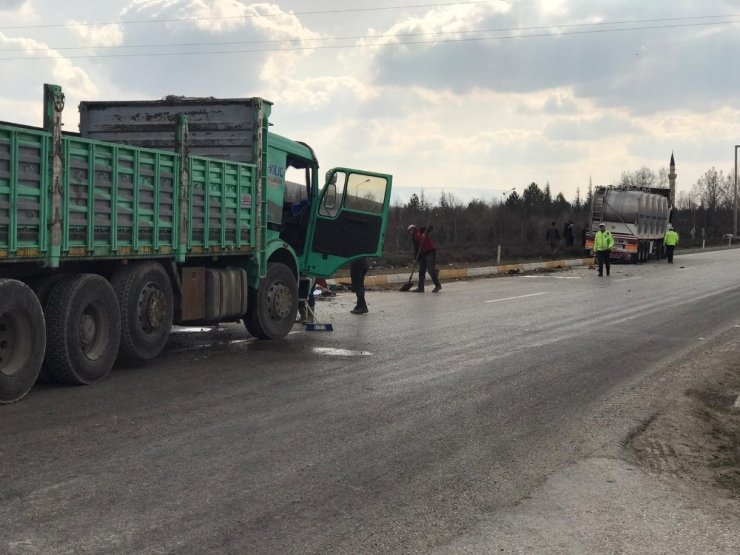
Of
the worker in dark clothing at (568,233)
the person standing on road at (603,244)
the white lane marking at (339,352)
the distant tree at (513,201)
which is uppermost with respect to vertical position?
the distant tree at (513,201)

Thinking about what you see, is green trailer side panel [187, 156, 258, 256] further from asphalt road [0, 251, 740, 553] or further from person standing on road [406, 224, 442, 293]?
person standing on road [406, 224, 442, 293]

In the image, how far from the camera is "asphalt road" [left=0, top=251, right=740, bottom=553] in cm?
448

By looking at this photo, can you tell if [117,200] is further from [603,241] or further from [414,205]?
[414,205]

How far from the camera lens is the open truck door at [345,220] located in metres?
12.8

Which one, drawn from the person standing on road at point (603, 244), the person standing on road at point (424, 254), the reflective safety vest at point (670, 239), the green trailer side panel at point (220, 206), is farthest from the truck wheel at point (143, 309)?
the reflective safety vest at point (670, 239)

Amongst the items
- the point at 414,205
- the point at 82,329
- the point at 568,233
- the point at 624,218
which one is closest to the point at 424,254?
the point at 82,329

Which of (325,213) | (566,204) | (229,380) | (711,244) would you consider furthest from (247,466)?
(566,204)

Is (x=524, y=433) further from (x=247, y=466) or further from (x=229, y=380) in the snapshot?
(x=229, y=380)

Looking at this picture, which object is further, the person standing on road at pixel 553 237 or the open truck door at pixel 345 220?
the person standing on road at pixel 553 237

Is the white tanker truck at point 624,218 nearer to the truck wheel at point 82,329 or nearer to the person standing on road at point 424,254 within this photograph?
the person standing on road at point 424,254

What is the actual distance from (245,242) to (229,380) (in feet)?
9.34

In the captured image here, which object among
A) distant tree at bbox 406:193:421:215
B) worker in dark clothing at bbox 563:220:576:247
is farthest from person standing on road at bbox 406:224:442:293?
distant tree at bbox 406:193:421:215

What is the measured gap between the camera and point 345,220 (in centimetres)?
1284

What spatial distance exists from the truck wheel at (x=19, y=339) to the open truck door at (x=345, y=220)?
5617 mm
